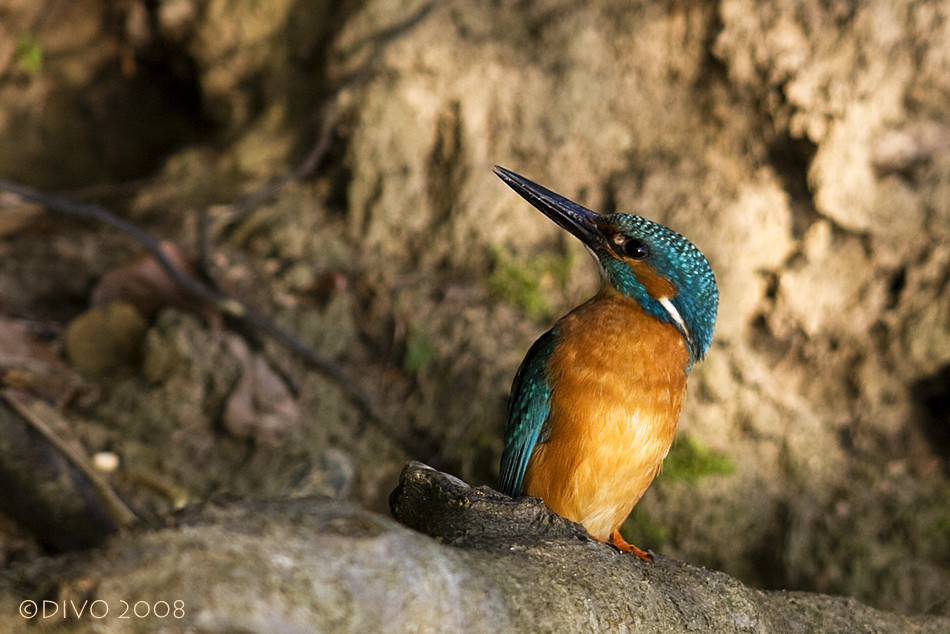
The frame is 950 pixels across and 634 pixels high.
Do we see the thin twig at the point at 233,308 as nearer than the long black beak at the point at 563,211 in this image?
No

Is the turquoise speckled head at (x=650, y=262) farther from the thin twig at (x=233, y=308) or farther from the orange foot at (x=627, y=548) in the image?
the thin twig at (x=233, y=308)

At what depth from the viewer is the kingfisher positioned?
7.39ft

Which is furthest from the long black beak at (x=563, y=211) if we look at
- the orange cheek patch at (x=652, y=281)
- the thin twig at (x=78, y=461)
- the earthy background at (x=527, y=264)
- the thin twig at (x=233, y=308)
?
the thin twig at (x=78, y=461)

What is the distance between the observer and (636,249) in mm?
2490

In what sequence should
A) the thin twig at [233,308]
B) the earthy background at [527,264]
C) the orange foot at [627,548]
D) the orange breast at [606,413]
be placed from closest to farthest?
the orange foot at [627,548]
the orange breast at [606,413]
the earthy background at [527,264]
the thin twig at [233,308]

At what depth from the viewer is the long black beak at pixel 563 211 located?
252cm

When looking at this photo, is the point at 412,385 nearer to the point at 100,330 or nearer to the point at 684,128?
the point at 100,330

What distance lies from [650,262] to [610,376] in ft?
1.45

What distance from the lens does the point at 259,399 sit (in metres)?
4.00

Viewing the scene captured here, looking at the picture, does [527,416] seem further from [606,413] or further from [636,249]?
[636,249]

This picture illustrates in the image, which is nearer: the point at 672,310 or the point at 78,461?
the point at 672,310

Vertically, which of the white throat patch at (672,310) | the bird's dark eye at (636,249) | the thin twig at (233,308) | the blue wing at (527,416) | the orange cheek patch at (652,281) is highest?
the bird's dark eye at (636,249)

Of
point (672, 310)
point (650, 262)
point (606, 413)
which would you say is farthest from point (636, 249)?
point (606, 413)

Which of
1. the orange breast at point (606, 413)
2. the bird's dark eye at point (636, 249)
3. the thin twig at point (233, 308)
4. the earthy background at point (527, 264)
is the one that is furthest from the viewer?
the thin twig at point (233, 308)
